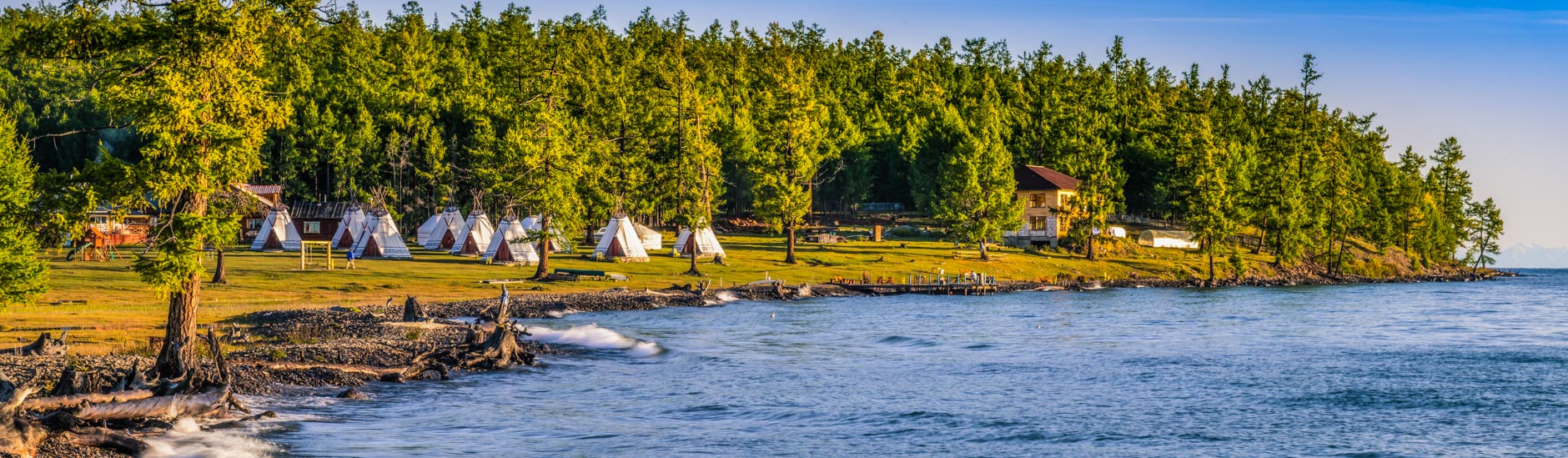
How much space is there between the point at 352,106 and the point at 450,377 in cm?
8985

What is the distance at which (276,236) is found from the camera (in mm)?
90438

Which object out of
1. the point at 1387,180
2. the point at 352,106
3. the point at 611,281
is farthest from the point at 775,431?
the point at 1387,180

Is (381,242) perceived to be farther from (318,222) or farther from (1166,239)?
(1166,239)

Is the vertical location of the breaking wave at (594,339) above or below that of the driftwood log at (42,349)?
below

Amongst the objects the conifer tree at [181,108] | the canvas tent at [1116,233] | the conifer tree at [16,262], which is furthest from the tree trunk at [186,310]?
the canvas tent at [1116,233]

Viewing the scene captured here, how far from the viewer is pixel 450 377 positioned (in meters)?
35.0

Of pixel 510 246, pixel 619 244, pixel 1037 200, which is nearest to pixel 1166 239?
pixel 1037 200

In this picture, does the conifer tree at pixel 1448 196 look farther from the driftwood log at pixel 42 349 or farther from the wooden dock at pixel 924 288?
the driftwood log at pixel 42 349

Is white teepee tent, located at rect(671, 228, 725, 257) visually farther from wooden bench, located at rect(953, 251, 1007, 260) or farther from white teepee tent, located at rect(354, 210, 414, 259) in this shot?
wooden bench, located at rect(953, 251, 1007, 260)

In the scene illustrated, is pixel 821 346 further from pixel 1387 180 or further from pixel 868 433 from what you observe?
pixel 1387 180

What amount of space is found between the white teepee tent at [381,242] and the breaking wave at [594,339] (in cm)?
3624

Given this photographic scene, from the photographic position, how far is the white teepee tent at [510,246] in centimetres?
7906

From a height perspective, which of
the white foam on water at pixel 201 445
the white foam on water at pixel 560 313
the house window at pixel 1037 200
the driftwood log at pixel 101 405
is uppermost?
the house window at pixel 1037 200

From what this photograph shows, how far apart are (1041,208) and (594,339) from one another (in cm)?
7602
